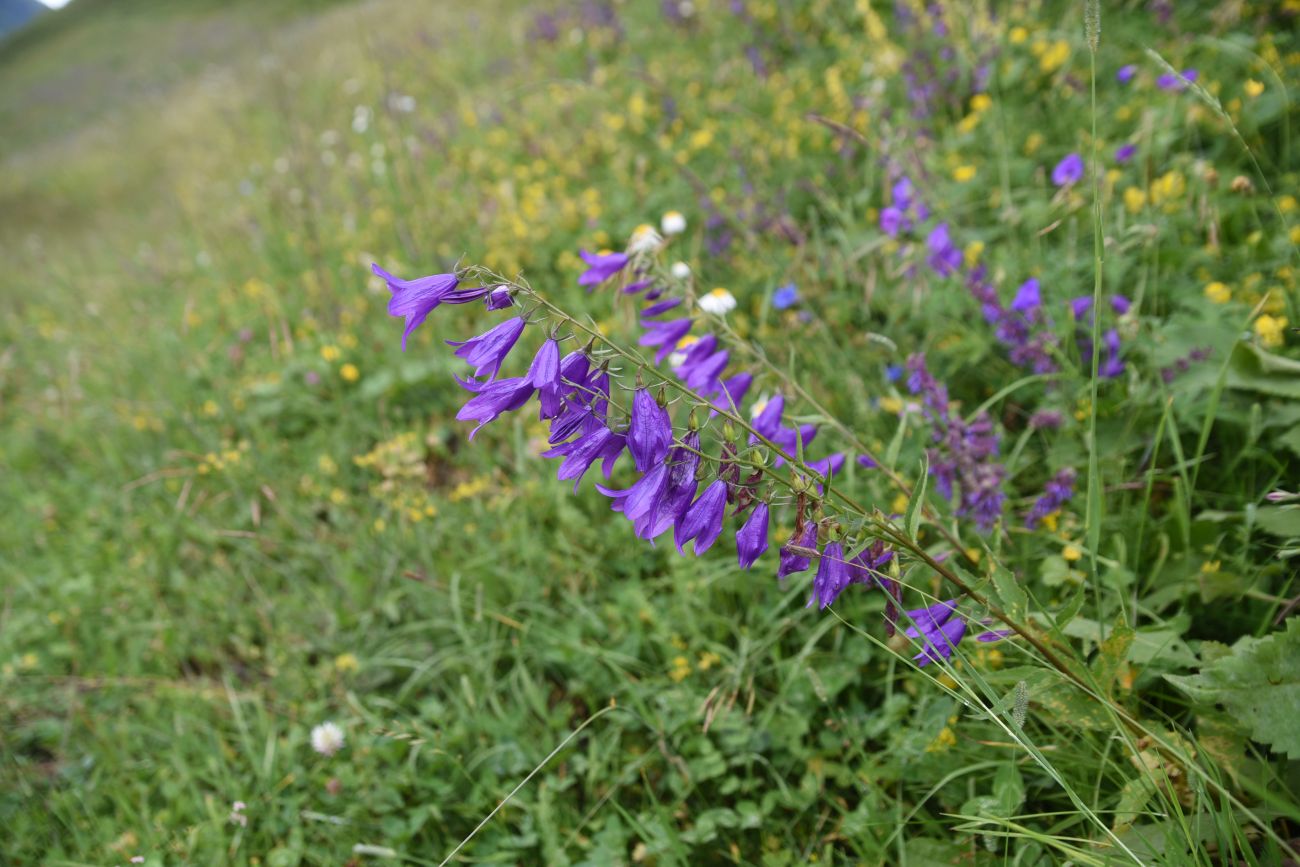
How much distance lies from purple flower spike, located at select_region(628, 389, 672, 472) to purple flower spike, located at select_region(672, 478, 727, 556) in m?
0.11

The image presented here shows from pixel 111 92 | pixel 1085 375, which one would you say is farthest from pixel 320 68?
pixel 111 92

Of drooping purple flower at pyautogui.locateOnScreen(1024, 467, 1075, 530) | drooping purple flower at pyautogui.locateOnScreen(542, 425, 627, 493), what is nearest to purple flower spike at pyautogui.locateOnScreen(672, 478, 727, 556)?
drooping purple flower at pyautogui.locateOnScreen(542, 425, 627, 493)

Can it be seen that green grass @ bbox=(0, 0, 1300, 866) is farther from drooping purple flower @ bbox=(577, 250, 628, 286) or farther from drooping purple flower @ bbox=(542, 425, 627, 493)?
drooping purple flower @ bbox=(542, 425, 627, 493)

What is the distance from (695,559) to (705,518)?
3.27 feet

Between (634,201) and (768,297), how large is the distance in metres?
1.59

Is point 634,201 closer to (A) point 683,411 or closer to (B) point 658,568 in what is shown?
(A) point 683,411

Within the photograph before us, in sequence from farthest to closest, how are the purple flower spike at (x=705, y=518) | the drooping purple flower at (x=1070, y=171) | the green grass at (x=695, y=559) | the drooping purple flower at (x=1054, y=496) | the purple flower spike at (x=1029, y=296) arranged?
the drooping purple flower at (x=1070, y=171) < the purple flower spike at (x=1029, y=296) < the drooping purple flower at (x=1054, y=496) < the green grass at (x=695, y=559) < the purple flower spike at (x=705, y=518)

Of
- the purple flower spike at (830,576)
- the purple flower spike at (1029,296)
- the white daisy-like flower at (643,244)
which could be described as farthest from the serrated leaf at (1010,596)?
the purple flower spike at (1029,296)

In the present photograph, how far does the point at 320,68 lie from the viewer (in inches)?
345

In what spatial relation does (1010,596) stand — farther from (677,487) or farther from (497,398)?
(497,398)

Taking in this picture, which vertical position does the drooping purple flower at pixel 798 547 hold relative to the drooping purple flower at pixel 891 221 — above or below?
below

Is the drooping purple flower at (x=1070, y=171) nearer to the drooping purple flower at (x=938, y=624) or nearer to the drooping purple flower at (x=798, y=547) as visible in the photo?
the drooping purple flower at (x=938, y=624)

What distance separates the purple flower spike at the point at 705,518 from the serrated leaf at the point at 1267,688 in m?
0.86

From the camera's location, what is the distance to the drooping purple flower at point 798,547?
3.90ft
